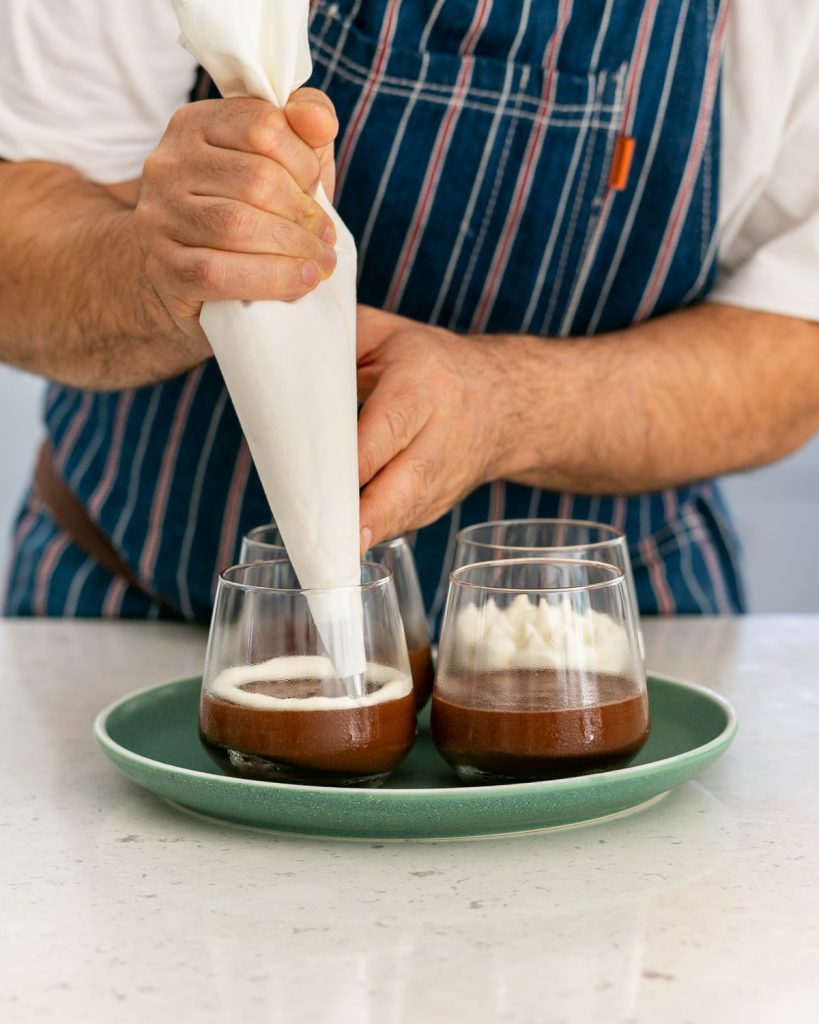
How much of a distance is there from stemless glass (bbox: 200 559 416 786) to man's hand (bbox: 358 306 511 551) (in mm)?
104

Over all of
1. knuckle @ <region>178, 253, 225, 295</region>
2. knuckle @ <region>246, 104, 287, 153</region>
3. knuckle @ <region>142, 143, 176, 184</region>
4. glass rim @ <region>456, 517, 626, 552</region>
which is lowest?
glass rim @ <region>456, 517, 626, 552</region>

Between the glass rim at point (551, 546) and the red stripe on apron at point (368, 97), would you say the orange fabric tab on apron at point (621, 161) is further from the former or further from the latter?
the glass rim at point (551, 546)

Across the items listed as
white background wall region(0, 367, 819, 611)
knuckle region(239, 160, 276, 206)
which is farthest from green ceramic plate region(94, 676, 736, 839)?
white background wall region(0, 367, 819, 611)

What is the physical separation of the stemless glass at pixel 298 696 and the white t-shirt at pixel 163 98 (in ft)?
2.02

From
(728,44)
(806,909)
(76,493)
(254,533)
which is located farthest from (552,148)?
(806,909)

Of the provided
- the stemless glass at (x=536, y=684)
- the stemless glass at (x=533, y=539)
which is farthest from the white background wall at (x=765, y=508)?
the stemless glass at (x=536, y=684)

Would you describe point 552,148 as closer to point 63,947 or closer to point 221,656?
point 221,656

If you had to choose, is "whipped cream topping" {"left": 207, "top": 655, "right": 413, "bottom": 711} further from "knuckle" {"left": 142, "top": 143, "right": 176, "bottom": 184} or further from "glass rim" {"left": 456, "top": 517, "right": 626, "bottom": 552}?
"knuckle" {"left": 142, "top": 143, "right": 176, "bottom": 184}

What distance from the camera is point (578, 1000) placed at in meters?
0.66

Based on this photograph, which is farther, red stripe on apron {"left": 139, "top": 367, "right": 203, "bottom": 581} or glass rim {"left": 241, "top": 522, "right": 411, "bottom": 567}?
red stripe on apron {"left": 139, "top": 367, "right": 203, "bottom": 581}

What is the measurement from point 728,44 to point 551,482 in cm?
45

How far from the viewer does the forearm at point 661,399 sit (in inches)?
49.6

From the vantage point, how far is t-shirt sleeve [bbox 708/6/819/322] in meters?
1.33

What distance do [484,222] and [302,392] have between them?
495mm
